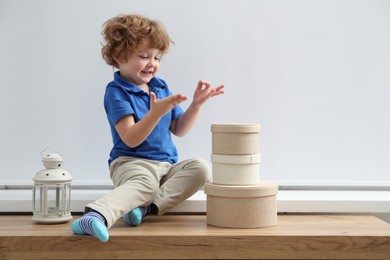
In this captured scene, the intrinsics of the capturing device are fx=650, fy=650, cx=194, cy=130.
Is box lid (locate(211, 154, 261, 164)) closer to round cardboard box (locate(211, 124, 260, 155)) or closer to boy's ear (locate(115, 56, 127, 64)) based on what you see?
round cardboard box (locate(211, 124, 260, 155))

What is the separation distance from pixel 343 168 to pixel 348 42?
38 centimetres

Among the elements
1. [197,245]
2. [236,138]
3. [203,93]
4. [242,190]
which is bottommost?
[197,245]

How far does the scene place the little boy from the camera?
165 cm

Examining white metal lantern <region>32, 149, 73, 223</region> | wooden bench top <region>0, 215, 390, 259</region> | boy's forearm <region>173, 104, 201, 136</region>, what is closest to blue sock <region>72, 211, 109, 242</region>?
wooden bench top <region>0, 215, 390, 259</region>

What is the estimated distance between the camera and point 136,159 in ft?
5.68

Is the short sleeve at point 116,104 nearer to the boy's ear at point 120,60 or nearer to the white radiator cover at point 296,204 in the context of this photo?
the boy's ear at point 120,60

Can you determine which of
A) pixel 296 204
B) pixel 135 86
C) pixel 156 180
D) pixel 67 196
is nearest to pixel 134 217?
pixel 156 180

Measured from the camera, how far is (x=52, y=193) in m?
1.71

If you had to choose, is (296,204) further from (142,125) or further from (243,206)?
(142,125)

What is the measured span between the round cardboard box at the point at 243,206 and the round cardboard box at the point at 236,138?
0.09 metres

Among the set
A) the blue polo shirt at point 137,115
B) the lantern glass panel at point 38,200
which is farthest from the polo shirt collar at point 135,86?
the lantern glass panel at point 38,200

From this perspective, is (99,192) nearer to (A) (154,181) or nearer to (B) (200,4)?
(A) (154,181)

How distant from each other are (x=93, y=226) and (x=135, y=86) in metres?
0.45

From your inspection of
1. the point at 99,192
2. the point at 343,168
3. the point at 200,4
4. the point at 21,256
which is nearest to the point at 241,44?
the point at 200,4
